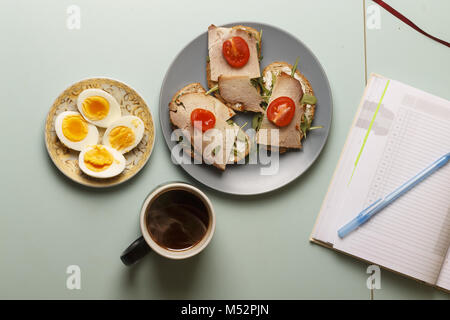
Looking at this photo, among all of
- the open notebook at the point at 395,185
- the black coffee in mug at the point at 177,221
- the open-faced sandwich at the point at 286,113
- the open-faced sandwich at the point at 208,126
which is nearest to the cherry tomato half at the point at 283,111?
the open-faced sandwich at the point at 286,113

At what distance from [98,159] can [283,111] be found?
0.60 metres

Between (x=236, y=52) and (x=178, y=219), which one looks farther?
(x=236, y=52)

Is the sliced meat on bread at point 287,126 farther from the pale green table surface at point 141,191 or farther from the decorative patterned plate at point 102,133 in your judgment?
the decorative patterned plate at point 102,133

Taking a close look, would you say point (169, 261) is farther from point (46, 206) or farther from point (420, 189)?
point (420, 189)

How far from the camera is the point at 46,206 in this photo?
1.28 m

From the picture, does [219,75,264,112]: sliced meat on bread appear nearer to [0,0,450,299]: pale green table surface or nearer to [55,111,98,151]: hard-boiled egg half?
[0,0,450,299]: pale green table surface

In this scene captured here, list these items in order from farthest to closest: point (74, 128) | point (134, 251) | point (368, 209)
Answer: point (368, 209) < point (74, 128) < point (134, 251)

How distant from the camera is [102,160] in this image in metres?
1.22

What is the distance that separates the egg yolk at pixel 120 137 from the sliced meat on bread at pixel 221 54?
307mm

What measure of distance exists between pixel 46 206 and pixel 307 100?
35.7 inches

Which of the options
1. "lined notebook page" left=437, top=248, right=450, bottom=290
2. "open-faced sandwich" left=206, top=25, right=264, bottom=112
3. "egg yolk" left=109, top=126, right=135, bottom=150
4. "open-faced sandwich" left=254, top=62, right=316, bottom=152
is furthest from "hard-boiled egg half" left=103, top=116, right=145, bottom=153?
"lined notebook page" left=437, top=248, right=450, bottom=290

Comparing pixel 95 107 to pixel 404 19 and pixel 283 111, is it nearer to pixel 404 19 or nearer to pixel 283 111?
pixel 283 111

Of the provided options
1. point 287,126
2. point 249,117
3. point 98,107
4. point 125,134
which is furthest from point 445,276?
point 98,107

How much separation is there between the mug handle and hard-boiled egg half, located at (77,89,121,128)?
0.39m
